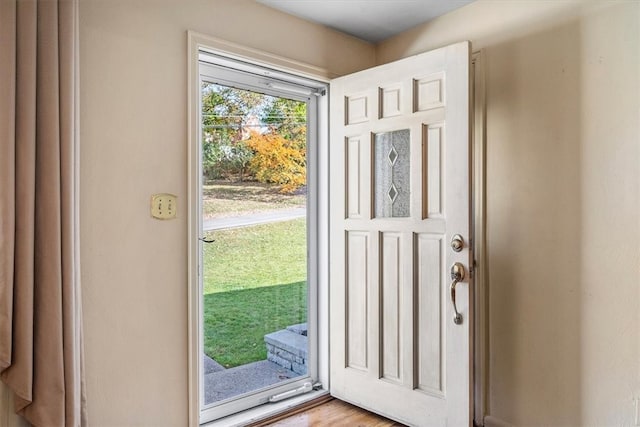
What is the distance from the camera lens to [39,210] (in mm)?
1477

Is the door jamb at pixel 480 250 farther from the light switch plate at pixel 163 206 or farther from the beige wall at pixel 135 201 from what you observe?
the light switch plate at pixel 163 206

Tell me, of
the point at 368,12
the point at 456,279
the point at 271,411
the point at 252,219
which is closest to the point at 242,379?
the point at 271,411

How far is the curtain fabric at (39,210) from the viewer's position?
141 centimetres

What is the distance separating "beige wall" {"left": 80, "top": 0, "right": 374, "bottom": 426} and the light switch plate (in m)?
0.03

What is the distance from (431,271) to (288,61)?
1326 mm

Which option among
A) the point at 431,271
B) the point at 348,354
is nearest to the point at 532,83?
the point at 431,271

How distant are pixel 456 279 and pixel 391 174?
0.65m

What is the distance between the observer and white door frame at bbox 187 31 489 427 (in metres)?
1.99

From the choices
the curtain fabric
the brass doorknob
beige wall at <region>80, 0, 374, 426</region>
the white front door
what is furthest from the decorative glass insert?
the curtain fabric

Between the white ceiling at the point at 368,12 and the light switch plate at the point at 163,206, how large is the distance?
1.11 meters

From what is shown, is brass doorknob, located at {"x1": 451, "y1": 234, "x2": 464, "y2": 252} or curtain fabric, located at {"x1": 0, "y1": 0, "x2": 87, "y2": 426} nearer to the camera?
curtain fabric, located at {"x1": 0, "y1": 0, "x2": 87, "y2": 426}

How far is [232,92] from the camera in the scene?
2.32 meters

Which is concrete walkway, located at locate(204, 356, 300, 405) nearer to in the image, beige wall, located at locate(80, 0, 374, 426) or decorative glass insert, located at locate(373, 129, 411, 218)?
beige wall, located at locate(80, 0, 374, 426)

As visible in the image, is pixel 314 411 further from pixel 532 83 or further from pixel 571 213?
pixel 532 83
